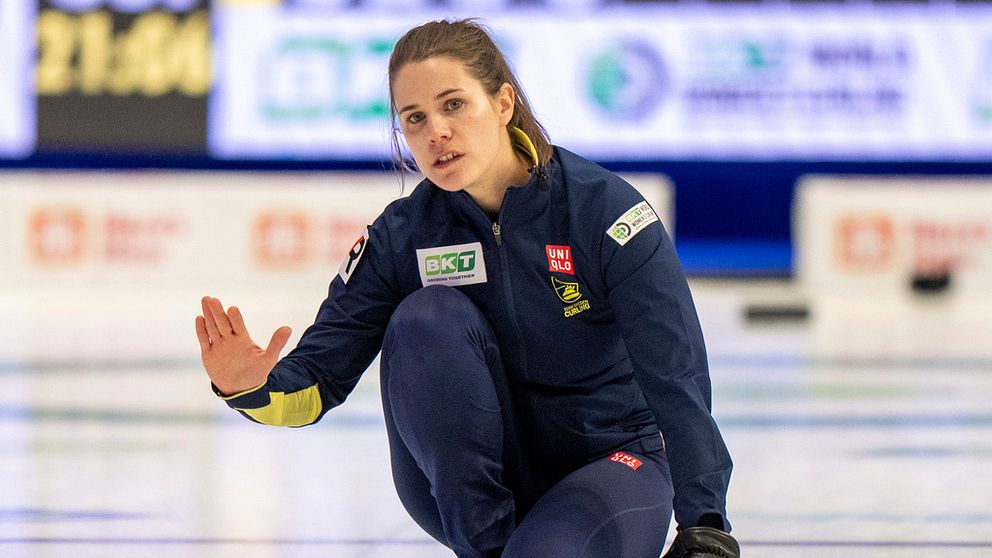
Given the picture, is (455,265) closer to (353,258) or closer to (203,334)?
(353,258)

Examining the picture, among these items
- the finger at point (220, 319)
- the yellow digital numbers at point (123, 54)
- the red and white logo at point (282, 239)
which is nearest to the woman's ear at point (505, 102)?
the finger at point (220, 319)

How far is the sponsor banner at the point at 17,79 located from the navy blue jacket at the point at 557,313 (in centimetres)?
916

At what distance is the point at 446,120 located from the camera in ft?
7.50

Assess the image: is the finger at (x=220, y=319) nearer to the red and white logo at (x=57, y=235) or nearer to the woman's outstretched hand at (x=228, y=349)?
the woman's outstretched hand at (x=228, y=349)

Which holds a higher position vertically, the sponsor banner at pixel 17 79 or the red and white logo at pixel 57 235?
the sponsor banner at pixel 17 79

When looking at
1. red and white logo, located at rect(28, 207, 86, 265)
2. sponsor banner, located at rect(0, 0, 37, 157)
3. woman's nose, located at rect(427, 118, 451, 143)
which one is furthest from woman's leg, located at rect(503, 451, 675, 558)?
sponsor banner, located at rect(0, 0, 37, 157)

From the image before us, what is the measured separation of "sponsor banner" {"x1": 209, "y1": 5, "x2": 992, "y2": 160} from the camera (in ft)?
36.3

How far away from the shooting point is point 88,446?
413 centimetres

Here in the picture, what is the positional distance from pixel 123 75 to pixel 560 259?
9.22 m

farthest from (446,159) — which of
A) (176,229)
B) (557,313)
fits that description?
(176,229)

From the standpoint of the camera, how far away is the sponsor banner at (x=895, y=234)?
8.84 meters

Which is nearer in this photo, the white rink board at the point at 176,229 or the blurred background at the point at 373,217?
the blurred background at the point at 373,217

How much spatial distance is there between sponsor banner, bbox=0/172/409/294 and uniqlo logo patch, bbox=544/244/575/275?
650 centimetres

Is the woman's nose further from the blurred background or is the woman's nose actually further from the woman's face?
the blurred background
